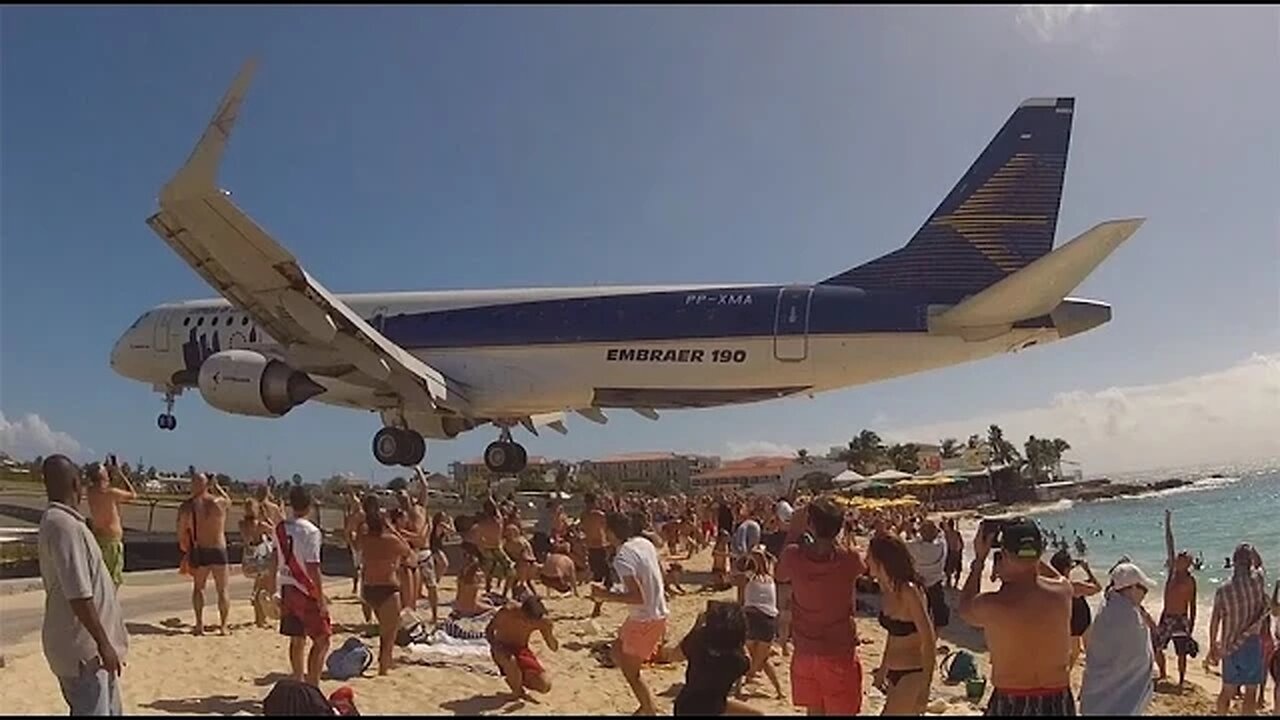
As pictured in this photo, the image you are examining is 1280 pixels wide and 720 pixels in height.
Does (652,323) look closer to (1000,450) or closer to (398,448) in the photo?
(398,448)

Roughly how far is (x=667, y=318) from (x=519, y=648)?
11338mm

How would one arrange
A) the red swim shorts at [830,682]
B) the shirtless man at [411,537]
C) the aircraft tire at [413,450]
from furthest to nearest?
1. the aircraft tire at [413,450]
2. the shirtless man at [411,537]
3. the red swim shorts at [830,682]

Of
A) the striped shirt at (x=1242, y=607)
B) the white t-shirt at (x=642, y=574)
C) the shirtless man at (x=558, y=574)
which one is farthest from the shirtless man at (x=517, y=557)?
the striped shirt at (x=1242, y=607)

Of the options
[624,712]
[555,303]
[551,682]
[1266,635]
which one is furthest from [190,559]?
[555,303]

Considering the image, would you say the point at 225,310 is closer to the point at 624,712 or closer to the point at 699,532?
the point at 699,532

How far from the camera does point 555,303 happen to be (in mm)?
19312

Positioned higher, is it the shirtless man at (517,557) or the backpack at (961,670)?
the shirtless man at (517,557)

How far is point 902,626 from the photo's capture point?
447cm

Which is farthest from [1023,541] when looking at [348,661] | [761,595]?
[348,661]

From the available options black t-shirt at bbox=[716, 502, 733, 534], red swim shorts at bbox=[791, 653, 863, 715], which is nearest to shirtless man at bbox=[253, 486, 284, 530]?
black t-shirt at bbox=[716, 502, 733, 534]

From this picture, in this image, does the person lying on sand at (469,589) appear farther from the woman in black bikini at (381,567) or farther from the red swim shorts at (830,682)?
the red swim shorts at (830,682)

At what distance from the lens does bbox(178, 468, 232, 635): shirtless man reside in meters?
8.59

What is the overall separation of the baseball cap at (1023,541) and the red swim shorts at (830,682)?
116cm

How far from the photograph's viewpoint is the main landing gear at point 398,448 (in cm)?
1945
